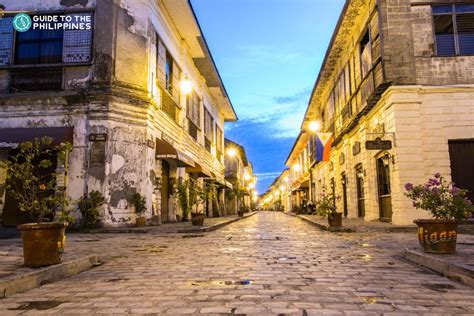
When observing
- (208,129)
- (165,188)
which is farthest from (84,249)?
(208,129)

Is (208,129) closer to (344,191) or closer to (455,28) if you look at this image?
(344,191)

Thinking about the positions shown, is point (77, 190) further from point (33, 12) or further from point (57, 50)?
point (33, 12)

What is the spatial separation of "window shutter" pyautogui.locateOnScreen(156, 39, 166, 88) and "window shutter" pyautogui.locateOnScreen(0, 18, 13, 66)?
5214mm

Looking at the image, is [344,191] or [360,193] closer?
[360,193]

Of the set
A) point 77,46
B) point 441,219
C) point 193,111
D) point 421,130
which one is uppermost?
point 77,46

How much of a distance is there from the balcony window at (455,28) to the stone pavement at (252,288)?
9448 millimetres

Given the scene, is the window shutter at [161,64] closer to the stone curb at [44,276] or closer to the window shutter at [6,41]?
the window shutter at [6,41]

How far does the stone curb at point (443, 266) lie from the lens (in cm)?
466

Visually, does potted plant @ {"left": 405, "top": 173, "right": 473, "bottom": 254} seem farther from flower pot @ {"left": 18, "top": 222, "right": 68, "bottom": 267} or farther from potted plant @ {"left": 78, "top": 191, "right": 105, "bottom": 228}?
potted plant @ {"left": 78, "top": 191, "right": 105, "bottom": 228}

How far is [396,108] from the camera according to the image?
13.2 meters

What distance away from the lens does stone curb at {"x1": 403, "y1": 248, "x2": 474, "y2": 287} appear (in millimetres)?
4660

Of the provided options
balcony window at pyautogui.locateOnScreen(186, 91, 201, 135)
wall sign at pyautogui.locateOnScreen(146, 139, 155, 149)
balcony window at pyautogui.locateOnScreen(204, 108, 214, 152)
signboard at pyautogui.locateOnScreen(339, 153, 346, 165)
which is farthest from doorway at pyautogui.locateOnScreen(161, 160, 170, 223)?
signboard at pyautogui.locateOnScreen(339, 153, 346, 165)

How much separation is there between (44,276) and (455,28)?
14468 mm

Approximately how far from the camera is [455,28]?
13609mm
